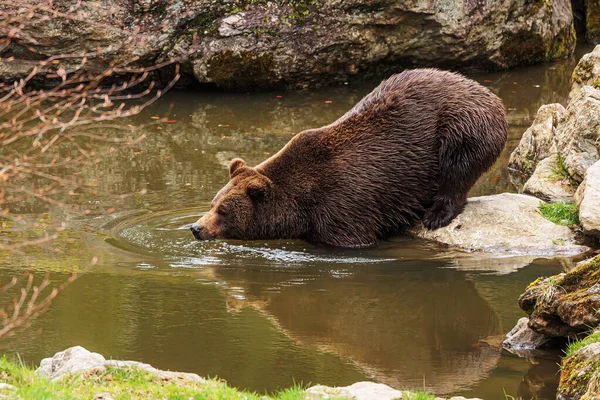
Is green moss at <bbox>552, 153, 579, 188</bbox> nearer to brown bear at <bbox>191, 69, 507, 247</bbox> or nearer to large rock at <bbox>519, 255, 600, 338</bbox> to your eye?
brown bear at <bbox>191, 69, 507, 247</bbox>

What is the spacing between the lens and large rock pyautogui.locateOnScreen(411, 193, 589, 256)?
1016cm

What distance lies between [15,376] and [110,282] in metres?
3.25

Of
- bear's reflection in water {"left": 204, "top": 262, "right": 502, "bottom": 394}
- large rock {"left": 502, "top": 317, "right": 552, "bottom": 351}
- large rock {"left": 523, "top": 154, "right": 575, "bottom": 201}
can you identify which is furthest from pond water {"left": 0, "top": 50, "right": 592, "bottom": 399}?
large rock {"left": 523, "top": 154, "right": 575, "bottom": 201}

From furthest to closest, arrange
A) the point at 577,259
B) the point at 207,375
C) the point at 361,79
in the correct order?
the point at 361,79, the point at 577,259, the point at 207,375

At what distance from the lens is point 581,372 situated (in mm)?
6227

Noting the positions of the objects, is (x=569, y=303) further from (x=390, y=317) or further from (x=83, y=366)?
(x=83, y=366)

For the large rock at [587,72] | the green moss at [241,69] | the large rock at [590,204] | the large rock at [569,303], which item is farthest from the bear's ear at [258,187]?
the green moss at [241,69]

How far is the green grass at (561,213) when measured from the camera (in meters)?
10.5

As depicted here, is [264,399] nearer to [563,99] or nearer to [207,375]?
[207,375]

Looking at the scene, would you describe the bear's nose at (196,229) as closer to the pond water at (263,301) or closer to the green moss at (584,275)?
the pond water at (263,301)

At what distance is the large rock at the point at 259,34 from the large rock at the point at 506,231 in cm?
711

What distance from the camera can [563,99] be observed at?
1705 centimetres

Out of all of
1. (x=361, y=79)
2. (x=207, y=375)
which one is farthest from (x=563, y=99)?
(x=207, y=375)

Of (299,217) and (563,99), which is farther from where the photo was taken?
(563,99)
